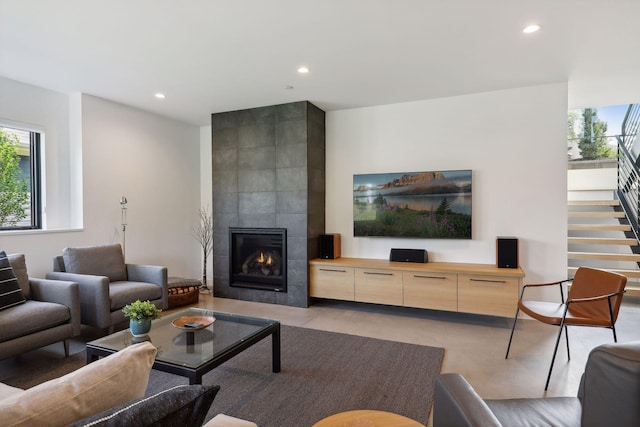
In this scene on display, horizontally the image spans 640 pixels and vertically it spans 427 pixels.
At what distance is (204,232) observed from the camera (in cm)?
596

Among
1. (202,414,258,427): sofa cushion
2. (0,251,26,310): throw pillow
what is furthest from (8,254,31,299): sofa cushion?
(202,414,258,427): sofa cushion

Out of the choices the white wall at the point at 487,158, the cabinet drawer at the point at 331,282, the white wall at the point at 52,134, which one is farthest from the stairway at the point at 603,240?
the white wall at the point at 52,134

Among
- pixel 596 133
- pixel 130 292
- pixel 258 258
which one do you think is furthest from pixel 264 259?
pixel 596 133

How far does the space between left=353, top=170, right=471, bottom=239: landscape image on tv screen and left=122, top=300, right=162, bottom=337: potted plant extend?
2917 mm

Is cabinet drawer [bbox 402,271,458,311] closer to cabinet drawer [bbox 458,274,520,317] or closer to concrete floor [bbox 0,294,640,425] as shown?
cabinet drawer [bbox 458,274,520,317]

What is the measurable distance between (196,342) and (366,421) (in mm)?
1453

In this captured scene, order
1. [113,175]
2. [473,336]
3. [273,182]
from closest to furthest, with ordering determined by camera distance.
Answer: [473,336]
[113,175]
[273,182]

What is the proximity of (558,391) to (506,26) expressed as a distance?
2.74 m

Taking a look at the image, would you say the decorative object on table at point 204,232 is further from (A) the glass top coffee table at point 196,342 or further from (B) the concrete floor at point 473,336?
(A) the glass top coffee table at point 196,342

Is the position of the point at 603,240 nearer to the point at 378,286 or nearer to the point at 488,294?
the point at 488,294

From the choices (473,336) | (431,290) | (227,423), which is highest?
(227,423)

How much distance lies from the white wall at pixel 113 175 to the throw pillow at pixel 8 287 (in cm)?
84

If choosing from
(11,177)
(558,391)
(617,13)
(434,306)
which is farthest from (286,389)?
(11,177)

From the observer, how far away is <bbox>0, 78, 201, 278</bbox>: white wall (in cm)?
399
